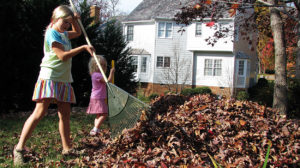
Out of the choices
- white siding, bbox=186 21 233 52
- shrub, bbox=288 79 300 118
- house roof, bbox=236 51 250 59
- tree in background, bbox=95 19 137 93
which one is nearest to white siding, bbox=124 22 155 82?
white siding, bbox=186 21 233 52

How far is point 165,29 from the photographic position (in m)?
22.1

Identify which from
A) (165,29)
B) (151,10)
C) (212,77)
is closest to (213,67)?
(212,77)

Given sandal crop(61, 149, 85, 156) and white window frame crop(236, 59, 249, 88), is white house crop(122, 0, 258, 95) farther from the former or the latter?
sandal crop(61, 149, 85, 156)

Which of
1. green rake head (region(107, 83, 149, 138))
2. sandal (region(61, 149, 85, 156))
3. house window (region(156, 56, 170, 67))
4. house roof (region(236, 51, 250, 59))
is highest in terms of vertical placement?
house roof (region(236, 51, 250, 59))

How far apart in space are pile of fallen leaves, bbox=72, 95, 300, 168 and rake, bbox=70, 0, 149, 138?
17cm

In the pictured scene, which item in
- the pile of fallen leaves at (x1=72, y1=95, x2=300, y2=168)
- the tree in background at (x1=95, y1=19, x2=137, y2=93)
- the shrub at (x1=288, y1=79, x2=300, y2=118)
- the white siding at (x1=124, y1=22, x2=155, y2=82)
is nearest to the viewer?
the pile of fallen leaves at (x1=72, y1=95, x2=300, y2=168)

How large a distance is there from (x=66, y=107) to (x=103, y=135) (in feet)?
4.03

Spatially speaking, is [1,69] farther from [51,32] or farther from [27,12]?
[51,32]

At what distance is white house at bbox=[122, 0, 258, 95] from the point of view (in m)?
21.0

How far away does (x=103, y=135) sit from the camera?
4.36m

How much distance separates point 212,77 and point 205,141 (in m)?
19.1

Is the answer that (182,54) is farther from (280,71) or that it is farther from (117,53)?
(280,71)

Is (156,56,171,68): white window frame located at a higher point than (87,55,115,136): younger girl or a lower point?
higher

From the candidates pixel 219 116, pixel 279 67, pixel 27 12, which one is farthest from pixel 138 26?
pixel 219 116
